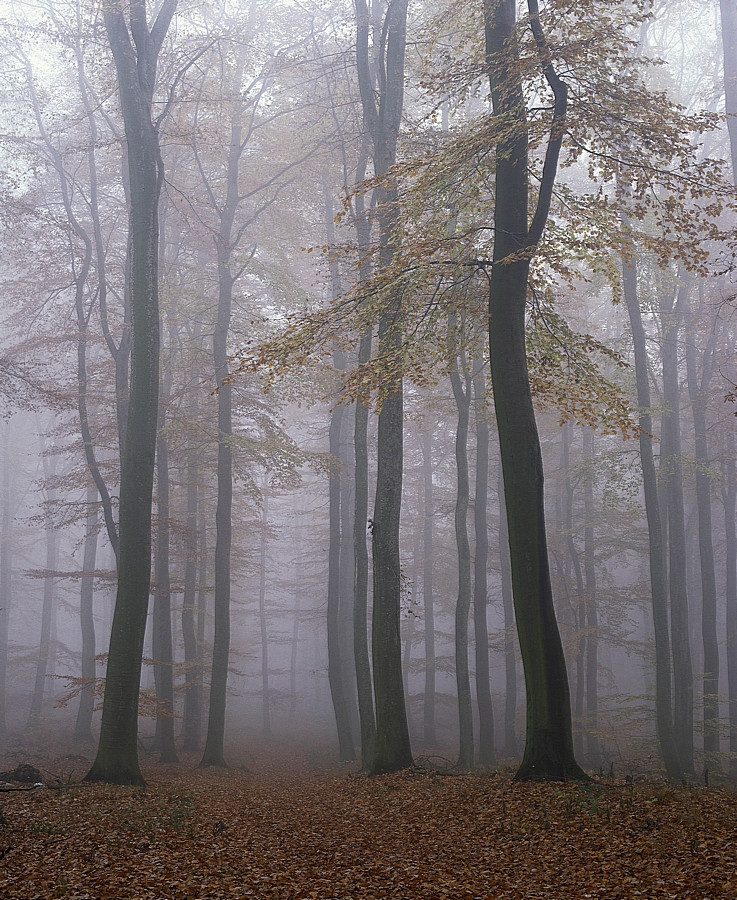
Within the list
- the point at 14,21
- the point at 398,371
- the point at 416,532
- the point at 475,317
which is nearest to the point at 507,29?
→ the point at 475,317

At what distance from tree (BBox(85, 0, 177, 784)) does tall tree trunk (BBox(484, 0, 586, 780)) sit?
5.23m

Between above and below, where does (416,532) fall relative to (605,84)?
below

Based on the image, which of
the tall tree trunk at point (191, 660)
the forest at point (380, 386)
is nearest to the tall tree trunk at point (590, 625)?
the forest at point (380, 386)

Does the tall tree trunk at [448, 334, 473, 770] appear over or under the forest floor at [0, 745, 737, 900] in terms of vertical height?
over

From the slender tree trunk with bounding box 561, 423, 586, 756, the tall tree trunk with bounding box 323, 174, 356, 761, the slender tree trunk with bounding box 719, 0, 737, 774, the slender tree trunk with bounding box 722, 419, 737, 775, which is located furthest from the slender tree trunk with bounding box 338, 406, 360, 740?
the slender tree trunk with bounding box 722, 419, 737, 775

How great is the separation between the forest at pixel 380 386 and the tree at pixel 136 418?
0.05m

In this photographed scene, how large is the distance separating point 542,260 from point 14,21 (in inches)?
570

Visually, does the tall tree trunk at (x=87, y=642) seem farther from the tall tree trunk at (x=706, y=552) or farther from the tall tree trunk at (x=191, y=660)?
the tall tree trunk at (x=706, y=552)

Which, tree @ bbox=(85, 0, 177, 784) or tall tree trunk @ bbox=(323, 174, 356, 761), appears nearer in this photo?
tree @ bbox=(85, 0, 177, 784)

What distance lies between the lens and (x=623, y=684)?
3325cm

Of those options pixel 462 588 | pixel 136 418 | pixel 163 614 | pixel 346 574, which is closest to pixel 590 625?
pixel 462 588

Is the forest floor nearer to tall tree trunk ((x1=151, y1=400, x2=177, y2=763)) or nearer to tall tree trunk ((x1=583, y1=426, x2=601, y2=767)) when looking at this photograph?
tall tree trunk ((x1=151, y1=400, x2=177, y2=763))

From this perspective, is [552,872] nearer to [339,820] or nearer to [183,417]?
[339,820]

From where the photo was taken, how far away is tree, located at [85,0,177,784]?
388 inches
